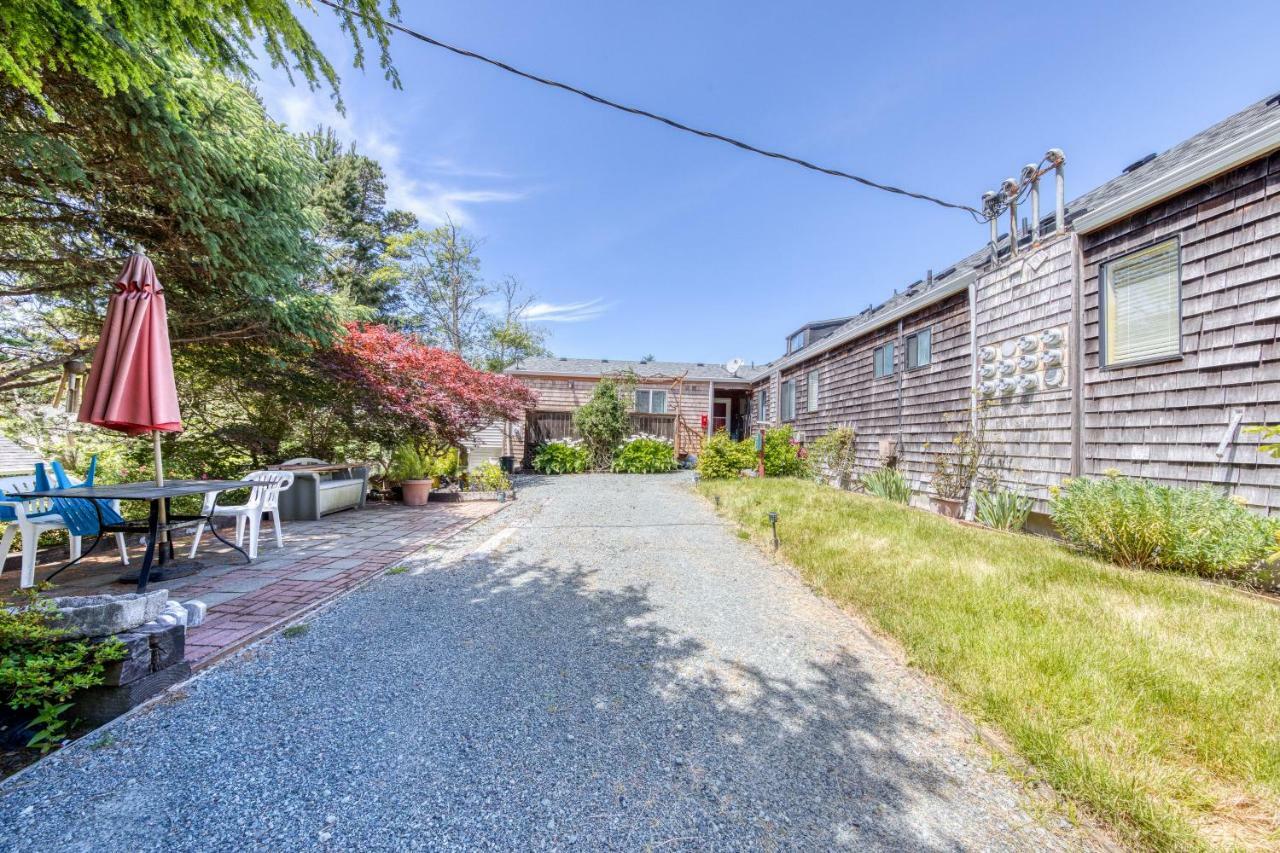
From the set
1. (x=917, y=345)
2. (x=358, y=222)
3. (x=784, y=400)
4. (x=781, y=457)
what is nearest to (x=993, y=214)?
(x=917, y=345)

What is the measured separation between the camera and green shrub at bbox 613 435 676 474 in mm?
13664

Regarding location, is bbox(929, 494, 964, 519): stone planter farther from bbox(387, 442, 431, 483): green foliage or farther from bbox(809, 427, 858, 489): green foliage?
bbox(387, 442, 431, 483): green foliage

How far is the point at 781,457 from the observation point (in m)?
11.3

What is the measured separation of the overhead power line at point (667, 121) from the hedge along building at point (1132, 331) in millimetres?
1085

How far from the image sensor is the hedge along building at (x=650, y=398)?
15.0 m

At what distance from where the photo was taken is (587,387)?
16.9m

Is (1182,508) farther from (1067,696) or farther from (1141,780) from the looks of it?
(1141,780)

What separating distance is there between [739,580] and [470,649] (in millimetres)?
2393

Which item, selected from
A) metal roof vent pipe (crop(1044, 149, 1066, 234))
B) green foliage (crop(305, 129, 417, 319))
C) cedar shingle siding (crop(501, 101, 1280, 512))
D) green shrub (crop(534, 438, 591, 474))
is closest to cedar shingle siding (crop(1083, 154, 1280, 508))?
cedar shingle siding (crop(501, 101, 1280, 512))

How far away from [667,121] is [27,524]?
21.1 ft

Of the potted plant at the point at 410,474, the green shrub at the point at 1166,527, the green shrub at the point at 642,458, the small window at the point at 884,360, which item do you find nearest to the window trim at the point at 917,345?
the small window at the point at 884,360

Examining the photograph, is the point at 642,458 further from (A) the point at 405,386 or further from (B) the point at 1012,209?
(B) the point at 1012,209

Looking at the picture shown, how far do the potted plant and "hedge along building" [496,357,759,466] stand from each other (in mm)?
5965

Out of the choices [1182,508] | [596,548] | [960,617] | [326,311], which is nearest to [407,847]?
[960,617]
